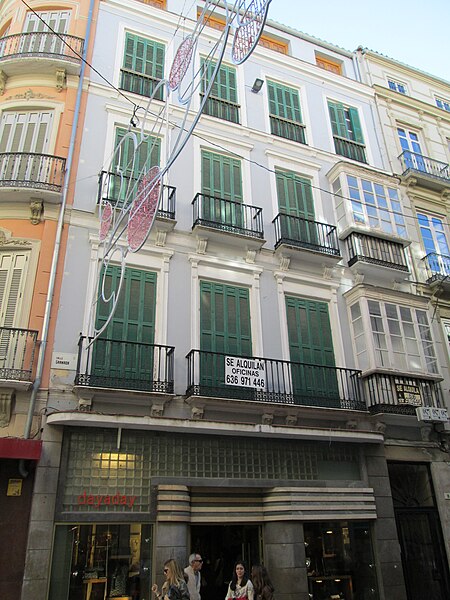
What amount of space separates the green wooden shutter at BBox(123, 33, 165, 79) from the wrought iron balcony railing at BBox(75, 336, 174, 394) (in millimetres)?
7903

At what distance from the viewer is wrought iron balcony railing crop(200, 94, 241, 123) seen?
14.4 metres

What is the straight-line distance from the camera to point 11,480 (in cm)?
873

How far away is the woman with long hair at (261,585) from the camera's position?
23.4 feet

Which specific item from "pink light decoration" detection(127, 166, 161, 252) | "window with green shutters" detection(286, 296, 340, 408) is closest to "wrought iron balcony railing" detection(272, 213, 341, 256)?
"window with green shutters" detection(286, 296, 340, 408)

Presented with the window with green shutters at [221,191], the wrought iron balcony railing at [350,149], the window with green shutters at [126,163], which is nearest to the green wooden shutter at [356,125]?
the wrought iron balcony railing at [350,149]

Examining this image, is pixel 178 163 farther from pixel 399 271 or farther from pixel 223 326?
pixel 399 271

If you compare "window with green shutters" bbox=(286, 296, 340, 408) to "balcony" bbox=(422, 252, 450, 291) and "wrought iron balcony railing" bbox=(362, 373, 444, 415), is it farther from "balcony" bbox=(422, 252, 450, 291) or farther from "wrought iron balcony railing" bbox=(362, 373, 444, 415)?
"balcony" bbox=(422, 252, 450, 291)

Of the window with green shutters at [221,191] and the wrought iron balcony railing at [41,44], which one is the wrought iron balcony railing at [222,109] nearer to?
the window with green shutters at [221,191]

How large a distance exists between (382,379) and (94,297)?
684cm

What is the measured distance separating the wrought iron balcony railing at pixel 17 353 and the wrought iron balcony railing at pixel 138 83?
7251mm

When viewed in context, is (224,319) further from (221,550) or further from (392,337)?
(221,550)

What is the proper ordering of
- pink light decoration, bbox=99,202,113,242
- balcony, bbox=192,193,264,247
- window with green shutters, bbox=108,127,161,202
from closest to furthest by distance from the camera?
pink light decoration, bbox=99,202,113,242, window with green shutters, bbox=108,127,161,202, balcony, bbox=192,193,264,247

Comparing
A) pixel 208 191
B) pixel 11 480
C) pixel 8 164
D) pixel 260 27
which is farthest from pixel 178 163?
pixel 11 480

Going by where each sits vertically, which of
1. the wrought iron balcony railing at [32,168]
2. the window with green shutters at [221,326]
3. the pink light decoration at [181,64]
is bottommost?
the window with green shutters at [221,326]
